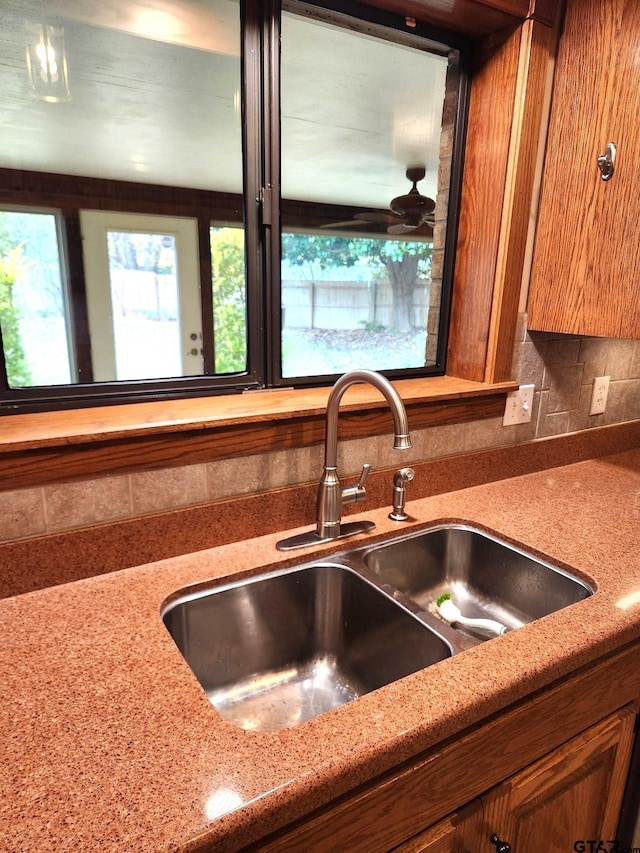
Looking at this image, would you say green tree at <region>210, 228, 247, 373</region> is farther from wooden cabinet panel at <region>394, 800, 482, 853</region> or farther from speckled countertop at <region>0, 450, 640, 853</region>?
wooden cabinet panel at <region>394, 800, 482, 853</region>

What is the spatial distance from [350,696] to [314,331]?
1.88 metres

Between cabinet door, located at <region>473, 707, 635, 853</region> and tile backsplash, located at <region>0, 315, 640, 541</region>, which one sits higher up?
tile backsplash, located at <region>0, 315, 640, 541</region>

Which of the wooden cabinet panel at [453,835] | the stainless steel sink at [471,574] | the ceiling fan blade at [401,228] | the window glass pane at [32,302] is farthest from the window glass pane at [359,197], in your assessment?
the wooden cabinet panel at [453,835]

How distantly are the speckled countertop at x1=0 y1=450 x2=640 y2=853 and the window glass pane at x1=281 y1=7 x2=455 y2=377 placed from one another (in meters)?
0.66

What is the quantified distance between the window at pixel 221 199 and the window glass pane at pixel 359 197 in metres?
0.01

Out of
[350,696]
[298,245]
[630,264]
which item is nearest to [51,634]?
[350,696]

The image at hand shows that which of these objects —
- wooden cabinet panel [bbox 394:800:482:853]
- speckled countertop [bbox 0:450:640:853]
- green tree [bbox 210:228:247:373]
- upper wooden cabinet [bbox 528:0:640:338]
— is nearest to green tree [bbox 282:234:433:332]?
green tree [bbox 210:228:247:373]

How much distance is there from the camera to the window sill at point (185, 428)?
87 centimetres

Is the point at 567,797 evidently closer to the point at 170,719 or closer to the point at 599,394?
the point at 170,719

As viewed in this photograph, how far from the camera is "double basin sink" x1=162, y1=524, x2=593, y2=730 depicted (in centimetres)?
92

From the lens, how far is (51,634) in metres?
0.79

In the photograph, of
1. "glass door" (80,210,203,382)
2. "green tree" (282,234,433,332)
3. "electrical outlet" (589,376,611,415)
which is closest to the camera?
"electrical outlet" (589,376,611,415)

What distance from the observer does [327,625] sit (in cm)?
105

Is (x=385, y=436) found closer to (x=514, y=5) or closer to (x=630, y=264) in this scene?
(x=630, y=264)
